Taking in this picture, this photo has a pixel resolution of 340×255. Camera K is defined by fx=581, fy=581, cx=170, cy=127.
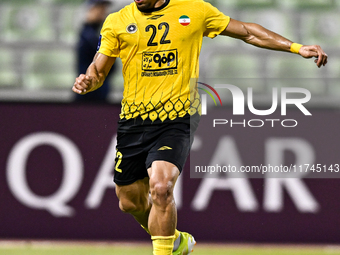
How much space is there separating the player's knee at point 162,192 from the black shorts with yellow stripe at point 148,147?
21 centimetres

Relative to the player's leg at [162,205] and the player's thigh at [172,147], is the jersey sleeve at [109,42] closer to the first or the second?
the player's thigh at [172,147]

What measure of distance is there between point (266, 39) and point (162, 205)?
5.25 ft

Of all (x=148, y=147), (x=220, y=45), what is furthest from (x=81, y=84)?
(x=220, y=45)

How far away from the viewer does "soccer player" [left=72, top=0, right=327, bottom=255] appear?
4488 mm

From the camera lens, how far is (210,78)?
7137 mm

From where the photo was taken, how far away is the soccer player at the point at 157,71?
4.49 m

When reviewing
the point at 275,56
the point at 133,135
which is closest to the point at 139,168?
the point at 133,135

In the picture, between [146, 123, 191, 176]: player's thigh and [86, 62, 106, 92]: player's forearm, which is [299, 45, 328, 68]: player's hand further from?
[86, 62, 106, 92]: player's forearm

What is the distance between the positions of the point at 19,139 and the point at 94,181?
0.96 metres

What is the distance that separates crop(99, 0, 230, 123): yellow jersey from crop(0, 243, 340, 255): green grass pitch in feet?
6.30

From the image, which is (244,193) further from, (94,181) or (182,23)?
(182,23)

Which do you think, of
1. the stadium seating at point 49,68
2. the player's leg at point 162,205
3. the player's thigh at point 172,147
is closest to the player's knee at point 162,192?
the player's leg at point 162,205

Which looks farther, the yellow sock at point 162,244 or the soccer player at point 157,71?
the soccer player at point 157,71

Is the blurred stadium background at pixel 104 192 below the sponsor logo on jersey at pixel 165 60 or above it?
below
